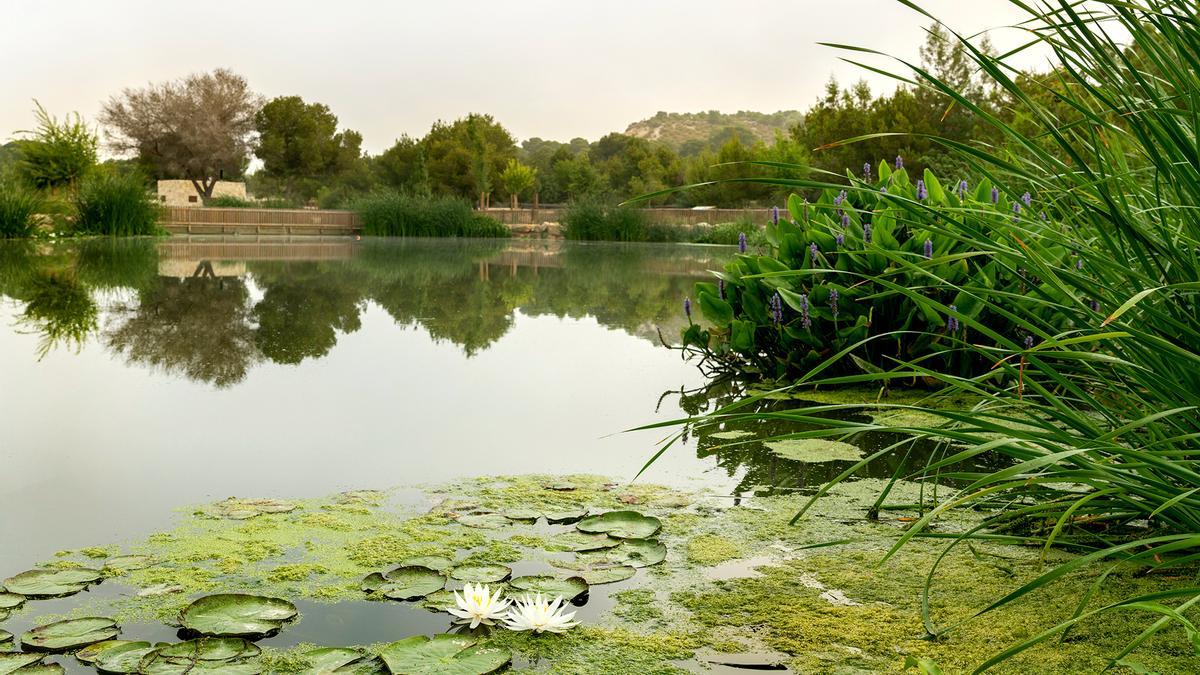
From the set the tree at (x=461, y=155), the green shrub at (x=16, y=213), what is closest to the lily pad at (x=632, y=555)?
the green shrub at (x=16, y=213)

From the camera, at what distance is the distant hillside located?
70438 millimetres

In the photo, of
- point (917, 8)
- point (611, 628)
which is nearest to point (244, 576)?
point (611, 628)

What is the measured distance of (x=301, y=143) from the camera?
38.5 m

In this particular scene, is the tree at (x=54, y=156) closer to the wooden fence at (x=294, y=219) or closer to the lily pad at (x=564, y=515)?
the wooden fence at (x=294, y=219)

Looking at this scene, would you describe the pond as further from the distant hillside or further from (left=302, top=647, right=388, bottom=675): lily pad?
the distant hillside

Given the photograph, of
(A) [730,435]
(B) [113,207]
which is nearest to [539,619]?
(A) [730,435]

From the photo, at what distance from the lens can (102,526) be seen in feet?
7.34

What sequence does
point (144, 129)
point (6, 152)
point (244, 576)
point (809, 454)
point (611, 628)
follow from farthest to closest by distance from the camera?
point (6, 152), point (144, 129), point (809, 454), point (244, 576), point (611, 628)

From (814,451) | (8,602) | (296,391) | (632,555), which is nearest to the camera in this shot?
(8,602)

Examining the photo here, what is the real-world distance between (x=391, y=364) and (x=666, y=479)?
2.26 m

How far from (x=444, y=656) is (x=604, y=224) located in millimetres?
20463

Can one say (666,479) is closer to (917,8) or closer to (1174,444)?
(1174,444)

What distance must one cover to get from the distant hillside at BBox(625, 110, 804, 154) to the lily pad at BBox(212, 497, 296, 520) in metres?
66.3

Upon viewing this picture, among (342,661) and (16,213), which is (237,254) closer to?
(16,213)
